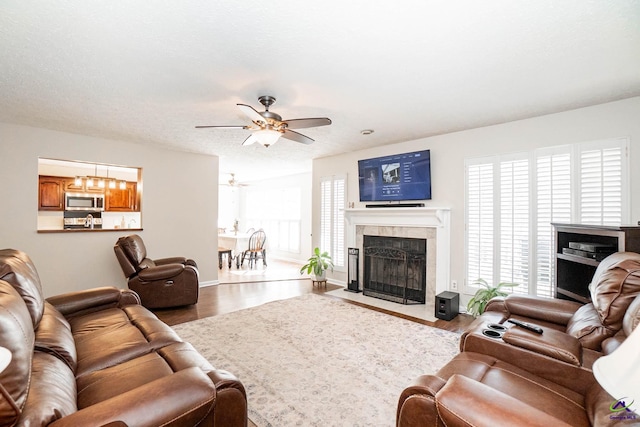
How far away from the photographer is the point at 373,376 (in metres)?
2.42

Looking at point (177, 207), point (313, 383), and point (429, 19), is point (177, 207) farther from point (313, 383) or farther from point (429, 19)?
point (429, 19)

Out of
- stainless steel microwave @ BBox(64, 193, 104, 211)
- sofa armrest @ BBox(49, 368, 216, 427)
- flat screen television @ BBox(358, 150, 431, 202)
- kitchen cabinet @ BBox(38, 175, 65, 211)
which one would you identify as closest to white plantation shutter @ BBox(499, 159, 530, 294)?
flat screen television @ BBox(358, 150, 431, 202)

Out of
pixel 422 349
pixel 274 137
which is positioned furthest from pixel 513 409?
pixel 274 137

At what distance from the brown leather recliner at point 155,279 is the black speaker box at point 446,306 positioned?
11.3 ft

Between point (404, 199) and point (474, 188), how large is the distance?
3.41 feet

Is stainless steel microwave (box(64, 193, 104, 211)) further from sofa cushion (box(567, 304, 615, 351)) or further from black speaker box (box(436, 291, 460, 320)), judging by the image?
sofa cushion (box(567, 304, 615, 351))

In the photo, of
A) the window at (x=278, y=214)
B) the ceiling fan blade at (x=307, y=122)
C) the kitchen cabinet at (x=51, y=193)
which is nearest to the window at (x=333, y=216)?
the window at (x=278, y=214)

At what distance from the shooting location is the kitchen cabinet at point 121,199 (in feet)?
23.7

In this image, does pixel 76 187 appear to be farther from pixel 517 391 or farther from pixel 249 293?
pixel 517 391

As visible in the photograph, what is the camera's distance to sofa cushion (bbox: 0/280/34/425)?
33.8 inches

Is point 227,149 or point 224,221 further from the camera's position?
point 224,221

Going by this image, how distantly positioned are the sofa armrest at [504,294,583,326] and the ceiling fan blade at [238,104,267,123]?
8.70ft

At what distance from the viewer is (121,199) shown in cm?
744

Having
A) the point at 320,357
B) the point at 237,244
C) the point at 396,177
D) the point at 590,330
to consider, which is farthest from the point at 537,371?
the point at 237,244
